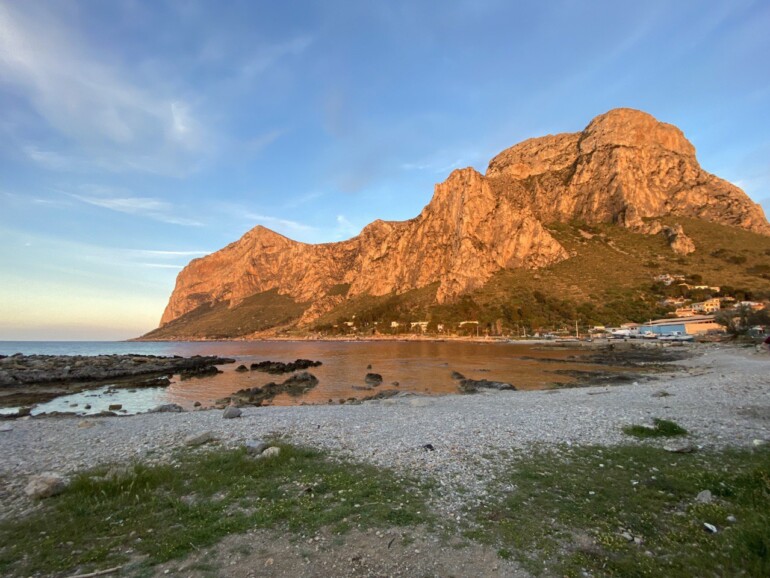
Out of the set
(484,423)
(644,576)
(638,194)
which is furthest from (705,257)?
(644,576)

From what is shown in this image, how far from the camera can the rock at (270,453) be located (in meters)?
11.5

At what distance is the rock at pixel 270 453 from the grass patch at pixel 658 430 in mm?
12094

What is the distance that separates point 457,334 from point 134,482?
147m

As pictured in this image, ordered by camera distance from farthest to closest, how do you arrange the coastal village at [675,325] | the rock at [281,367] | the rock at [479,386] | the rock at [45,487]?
the coastal village at [675,325]
the rock at [281,367]
the rock at [479,386]
the rock at [45,487]

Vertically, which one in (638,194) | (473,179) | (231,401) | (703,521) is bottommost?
(231,401)

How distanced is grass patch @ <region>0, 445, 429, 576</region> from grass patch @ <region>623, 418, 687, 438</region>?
9.33 m

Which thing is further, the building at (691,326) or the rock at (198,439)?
the building at (691,326)

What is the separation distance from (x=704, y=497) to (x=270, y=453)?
10615 millimetres

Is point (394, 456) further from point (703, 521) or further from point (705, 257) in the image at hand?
point (705, 257)

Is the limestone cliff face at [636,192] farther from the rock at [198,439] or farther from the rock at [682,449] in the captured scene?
the rock at [198,439]

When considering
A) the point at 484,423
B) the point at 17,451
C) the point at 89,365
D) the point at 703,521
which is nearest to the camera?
the point at 703,521

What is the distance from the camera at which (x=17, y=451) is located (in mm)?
14062

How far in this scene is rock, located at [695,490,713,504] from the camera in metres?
7.88

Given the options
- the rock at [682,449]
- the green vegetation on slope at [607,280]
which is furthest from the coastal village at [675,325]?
the rock at [682,449]
